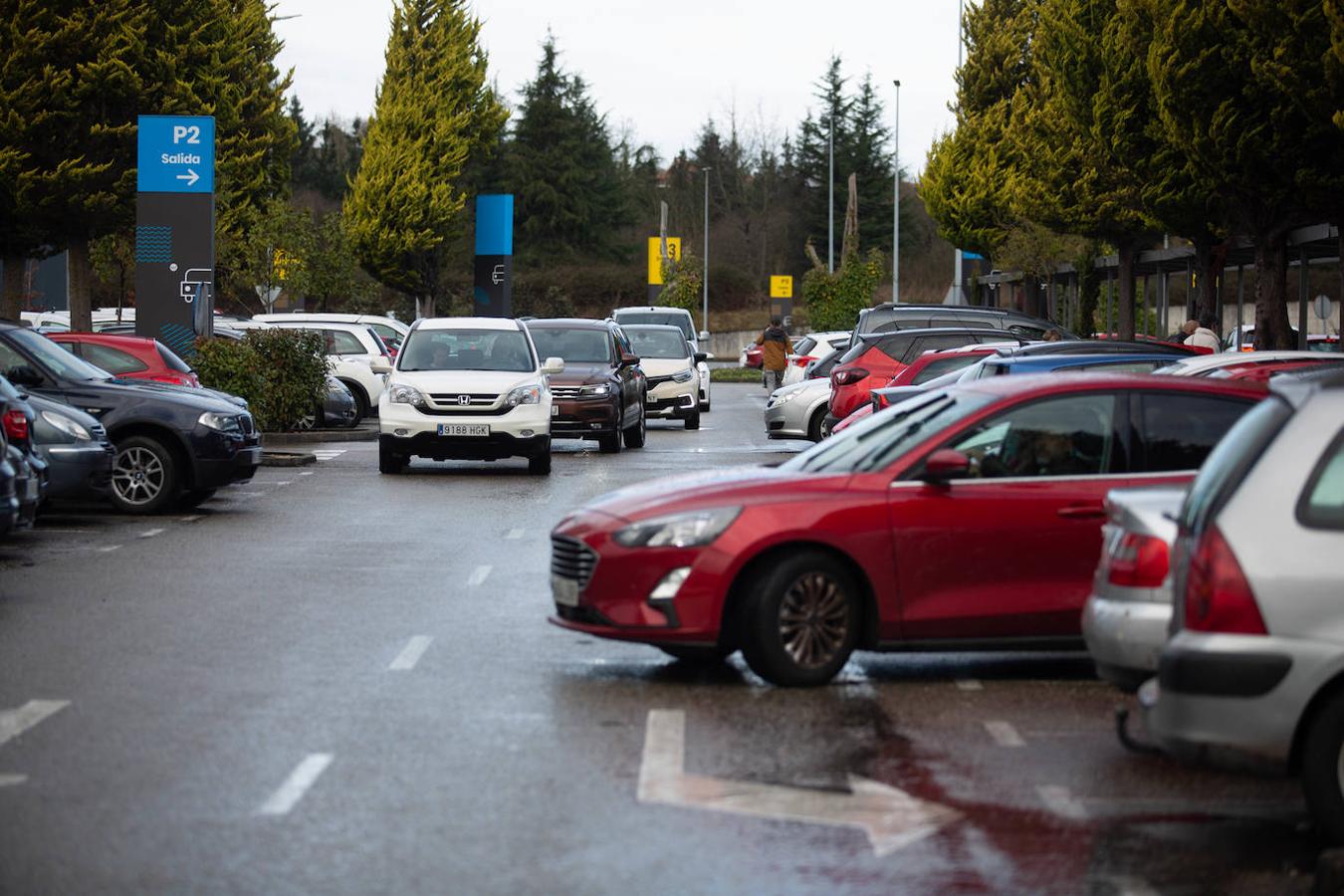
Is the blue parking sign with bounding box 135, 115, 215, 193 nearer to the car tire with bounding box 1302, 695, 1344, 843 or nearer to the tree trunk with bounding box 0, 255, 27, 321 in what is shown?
the tree trunk with bounding box 0, 255, 27, 321

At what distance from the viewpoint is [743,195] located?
108m

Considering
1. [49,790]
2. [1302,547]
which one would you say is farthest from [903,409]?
[49,790]

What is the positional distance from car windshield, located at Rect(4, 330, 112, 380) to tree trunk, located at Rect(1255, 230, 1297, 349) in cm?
1826

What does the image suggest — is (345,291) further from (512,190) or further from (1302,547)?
(1302,547)

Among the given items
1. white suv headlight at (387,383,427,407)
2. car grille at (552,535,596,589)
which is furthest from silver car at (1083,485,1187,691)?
white suv headlight at (387,383,427,407)

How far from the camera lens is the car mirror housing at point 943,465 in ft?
30.3

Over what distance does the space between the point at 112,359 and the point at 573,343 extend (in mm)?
8069

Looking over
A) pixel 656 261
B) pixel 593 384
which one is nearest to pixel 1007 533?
pixel 593 384

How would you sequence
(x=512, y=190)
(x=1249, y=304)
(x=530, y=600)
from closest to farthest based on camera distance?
1. (x=530, y=600)
2. (x=1249, y=304)
3. (x=512, y=190)

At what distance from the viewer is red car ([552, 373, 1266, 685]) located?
364 inches

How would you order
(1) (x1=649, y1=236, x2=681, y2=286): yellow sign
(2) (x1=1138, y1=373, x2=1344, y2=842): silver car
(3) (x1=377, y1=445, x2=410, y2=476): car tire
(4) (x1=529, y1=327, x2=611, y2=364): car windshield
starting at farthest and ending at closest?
(1) (x1=649, y1=236, x2=681, y2=286): yellow sign → (4) (x1=529, y1=327, x2=611, y2=364): car windshield → (3) (x1=377, y1=445, x2=410, y2=476): car tire → (2) (x1=1138, y1=373, x2=1344, y2=842): silver car

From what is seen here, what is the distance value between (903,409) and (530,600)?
3.05m

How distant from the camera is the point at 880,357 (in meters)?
25.1

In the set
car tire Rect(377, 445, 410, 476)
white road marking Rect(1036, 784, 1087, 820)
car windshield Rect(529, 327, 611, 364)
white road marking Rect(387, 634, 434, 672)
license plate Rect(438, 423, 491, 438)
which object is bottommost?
white road marking Rect(1036, 784, 1087, 820)
